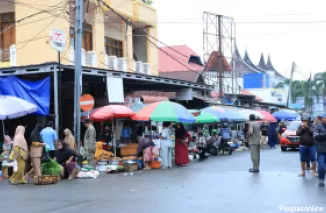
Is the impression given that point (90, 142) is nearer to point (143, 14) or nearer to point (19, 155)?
point (19, 155)

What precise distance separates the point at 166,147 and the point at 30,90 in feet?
19.0

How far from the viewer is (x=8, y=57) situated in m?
21.9

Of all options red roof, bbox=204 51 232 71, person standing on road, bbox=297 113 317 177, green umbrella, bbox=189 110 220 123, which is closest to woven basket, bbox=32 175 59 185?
person standing on road, bbox=297 113 317 177

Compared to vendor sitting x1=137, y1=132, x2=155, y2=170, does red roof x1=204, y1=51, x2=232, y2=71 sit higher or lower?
higher

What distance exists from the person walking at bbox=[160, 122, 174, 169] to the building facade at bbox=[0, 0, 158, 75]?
519 cm

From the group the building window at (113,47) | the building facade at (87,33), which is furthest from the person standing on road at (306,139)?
the building window at (113,47)

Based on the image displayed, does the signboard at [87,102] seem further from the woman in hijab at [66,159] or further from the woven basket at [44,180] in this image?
the woven basket at [44,180]

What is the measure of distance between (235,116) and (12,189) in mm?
16868

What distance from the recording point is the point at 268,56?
72.0m

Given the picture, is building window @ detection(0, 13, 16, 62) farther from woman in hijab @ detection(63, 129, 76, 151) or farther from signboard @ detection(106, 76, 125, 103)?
woman in hijab @ detection(63, 129, 76, 151)

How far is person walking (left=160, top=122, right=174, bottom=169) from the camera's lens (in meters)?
17.0

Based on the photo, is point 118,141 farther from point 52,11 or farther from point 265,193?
point 265,193

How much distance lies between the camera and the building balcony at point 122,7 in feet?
80.2

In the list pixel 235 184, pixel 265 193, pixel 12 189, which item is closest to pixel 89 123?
pixel 12 189
